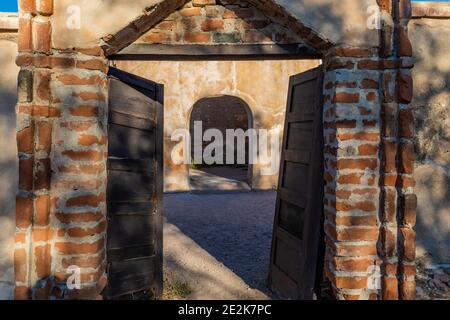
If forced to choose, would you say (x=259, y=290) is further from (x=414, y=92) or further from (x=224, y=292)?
(x=414, y=92)

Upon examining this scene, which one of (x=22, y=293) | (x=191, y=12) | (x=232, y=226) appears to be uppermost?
(x=191, y=12)

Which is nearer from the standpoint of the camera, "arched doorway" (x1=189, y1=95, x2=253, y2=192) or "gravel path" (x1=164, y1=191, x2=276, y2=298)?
"gravel path" (x1=164, y1=191, x2=276, y2=298)

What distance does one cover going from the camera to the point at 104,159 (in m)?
2.36

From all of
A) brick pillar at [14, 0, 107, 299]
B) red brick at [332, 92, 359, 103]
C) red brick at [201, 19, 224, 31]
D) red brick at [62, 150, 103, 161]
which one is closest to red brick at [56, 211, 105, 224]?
brick pillar at [14, 0, 107, 299]

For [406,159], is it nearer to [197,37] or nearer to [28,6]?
[197,37]

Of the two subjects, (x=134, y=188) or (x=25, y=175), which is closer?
(x=25, y=175)

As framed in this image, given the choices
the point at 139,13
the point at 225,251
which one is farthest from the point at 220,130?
the point at 139,13

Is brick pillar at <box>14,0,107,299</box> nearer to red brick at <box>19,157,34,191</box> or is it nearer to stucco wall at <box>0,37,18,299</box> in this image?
red brick at <box>19,157,34,191</box>

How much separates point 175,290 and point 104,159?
152 cm

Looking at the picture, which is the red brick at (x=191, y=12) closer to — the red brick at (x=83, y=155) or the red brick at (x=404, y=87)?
the red brick at (x=83, y=155)

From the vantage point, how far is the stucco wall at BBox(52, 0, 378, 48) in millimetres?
2205

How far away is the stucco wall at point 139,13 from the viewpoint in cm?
221

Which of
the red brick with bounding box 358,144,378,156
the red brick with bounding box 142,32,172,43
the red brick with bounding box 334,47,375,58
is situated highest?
the red brick with bounding box 142,32,172,43

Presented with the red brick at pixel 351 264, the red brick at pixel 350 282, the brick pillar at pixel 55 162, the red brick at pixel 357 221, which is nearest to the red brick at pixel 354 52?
the red brick at pixel 357 221
